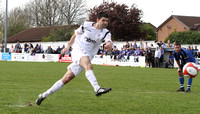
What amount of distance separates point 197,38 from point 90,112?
145 ft

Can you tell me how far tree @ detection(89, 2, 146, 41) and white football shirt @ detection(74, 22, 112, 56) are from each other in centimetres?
5076

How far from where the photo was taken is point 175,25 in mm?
73500

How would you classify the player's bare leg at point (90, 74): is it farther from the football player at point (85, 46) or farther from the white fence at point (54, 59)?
the white fence at point (54, 59)

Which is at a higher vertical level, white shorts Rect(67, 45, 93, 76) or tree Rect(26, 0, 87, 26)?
tree Rect(26, 0, 87, 26)

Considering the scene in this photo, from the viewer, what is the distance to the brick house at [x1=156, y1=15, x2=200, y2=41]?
72.1 meters

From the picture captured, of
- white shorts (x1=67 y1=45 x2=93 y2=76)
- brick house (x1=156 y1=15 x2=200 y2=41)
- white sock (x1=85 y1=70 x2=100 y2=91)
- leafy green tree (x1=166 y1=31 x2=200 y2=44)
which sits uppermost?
brick house (x1=156 y1=15 x2=200 y2=41)

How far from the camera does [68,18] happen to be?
74250mm

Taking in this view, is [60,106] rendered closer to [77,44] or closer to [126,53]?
[77,44]

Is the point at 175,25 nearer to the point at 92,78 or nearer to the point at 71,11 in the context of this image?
the point at 71,11

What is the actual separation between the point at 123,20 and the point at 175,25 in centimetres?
1868

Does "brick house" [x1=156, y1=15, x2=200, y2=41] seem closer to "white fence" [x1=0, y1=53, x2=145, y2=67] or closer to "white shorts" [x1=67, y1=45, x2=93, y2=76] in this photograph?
"white fence" [x1=0, y1=53, x2=145, y2=67]

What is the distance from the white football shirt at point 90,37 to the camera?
7.59m

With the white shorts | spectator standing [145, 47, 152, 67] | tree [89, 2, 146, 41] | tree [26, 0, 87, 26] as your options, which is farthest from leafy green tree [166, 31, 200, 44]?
the white shorts

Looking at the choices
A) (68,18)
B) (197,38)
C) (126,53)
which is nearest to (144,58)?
(126,53)
